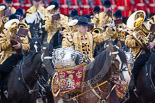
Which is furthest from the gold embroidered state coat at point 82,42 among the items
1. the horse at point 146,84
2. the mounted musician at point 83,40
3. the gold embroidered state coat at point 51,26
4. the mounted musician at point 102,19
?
the mounted musician at point 102,19

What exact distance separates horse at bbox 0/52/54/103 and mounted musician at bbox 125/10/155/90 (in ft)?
7.00

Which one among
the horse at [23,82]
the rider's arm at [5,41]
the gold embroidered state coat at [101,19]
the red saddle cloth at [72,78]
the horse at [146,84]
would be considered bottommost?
the gold embroidered state coat at [101,19]

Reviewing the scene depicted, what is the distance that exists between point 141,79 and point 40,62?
7.67ft

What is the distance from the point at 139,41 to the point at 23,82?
276 cm

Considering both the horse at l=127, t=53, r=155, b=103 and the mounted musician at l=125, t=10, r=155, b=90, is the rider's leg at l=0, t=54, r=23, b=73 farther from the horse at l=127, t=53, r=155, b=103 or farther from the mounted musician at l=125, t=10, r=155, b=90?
the horse at l=127, t=53, r=155, b=103

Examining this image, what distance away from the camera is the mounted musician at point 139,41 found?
12109 mm

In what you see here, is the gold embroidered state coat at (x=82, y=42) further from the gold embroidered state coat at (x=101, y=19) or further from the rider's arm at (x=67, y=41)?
the gold embroidered state coat at (x=101, y=19)

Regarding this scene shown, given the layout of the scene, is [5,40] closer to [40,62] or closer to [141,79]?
[40,62]

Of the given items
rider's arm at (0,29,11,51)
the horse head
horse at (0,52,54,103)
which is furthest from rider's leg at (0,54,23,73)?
the horse head

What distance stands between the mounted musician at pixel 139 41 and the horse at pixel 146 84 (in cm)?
15

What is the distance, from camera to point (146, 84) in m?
11.8

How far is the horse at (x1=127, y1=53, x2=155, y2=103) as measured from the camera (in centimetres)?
1156

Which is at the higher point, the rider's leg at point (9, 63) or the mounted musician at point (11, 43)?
the mounted musician at point (11, 43)

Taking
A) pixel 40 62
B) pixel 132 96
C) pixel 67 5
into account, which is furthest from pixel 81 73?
pixel 67 5
